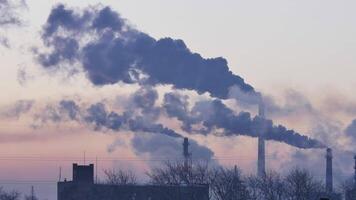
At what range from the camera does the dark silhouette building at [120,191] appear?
104 m

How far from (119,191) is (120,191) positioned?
0.34ft

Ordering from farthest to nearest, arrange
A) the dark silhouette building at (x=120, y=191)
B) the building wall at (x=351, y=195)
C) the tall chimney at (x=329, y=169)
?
the tall chimney at (x=329, y=169) < the building wall at (x=351, y=195) < the dark silhouette building at (x=120, y=191)

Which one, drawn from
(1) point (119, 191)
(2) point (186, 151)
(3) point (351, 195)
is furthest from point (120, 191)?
(3) point (351, 195)

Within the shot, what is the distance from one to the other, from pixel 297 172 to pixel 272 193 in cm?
1011

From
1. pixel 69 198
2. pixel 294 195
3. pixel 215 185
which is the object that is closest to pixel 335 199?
pixel 294 195

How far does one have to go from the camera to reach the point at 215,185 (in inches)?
4353

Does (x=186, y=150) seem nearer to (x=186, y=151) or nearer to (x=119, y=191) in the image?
(x=186, y=151)

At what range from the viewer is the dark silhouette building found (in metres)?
104

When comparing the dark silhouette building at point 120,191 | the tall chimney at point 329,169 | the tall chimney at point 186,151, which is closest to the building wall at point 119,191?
the dark silhouette building at point 120,191

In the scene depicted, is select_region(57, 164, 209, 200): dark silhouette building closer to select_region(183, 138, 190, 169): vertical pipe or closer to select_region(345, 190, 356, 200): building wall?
select_region(183, 138, 190, 169): vertical pipe

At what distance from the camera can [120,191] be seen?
353ft

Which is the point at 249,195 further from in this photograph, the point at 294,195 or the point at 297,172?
the point at 297,172

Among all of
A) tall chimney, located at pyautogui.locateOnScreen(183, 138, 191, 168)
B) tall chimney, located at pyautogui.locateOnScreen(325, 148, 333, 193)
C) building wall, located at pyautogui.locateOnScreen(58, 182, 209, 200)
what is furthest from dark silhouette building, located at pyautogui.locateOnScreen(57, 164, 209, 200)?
tall chimney, located at pyautogui.locateOnScreen(325, 148, 333, 193)

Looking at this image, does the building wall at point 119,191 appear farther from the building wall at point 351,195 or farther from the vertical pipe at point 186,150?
the building wall at point 351,195
